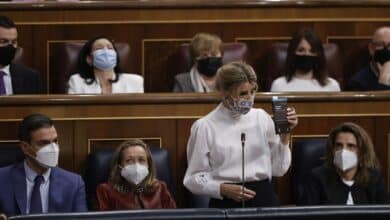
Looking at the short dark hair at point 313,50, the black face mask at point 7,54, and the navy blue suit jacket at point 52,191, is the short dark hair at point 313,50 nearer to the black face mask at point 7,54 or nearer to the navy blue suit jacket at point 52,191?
the black face mask at point 7,54

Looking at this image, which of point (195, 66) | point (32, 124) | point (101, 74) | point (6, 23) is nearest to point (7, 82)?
point (6, 23)

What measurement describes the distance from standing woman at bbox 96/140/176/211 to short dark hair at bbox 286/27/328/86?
3.82ft

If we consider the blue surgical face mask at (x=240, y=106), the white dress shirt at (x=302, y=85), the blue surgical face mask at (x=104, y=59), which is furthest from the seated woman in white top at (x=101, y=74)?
the blue surgical face mask at (x=240, y=106)

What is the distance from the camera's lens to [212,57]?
4316 mm

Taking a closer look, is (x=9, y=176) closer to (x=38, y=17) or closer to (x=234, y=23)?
(x=38, y=17)

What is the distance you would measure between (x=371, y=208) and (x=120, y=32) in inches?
103

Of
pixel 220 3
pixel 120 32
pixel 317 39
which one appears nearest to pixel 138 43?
pixel 120 32

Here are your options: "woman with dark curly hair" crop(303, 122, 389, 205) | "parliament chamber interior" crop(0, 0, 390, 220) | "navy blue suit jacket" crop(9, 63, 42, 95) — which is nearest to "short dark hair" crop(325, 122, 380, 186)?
"woman with dark curly hair" crop(303, 122, 389, 205)

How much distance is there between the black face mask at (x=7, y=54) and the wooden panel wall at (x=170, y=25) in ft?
1.22

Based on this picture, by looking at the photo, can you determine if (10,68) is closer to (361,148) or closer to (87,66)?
(87,66)

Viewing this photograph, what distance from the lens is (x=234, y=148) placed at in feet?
10.9

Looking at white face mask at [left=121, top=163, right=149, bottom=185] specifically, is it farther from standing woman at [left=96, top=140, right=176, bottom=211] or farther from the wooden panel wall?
the wooden panel wall

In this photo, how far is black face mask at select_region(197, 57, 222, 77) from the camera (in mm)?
4305

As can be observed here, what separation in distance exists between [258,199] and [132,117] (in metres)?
0.57
